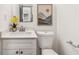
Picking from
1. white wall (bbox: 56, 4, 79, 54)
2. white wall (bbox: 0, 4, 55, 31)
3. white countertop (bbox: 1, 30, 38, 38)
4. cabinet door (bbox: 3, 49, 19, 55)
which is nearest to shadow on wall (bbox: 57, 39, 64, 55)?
white wall (bbox: 56, 4, 79, 54)

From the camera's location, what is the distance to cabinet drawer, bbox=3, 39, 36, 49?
3.97 feet

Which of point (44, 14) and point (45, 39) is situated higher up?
point (44, 14)

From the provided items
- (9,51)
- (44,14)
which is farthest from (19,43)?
(44,14)

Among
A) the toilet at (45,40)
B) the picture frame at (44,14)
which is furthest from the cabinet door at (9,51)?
the picture frame at (44,14)

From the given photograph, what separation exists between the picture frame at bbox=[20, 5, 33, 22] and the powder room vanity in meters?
0.11

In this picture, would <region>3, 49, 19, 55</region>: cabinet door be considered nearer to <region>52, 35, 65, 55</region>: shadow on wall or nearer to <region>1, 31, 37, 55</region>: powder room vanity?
<region>1, 31, 37, 55</region>: powder room vanity

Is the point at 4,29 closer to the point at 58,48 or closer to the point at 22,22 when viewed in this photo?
the point at 22,22

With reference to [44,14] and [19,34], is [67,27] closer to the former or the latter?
[44,14]

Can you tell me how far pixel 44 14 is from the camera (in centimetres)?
120

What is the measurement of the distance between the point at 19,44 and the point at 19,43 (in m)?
0.01

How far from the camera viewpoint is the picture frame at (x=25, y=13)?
118cm

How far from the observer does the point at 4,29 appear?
1.19 metres

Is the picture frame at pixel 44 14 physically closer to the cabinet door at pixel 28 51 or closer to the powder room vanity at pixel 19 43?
the powder room vanity at pixel 19 43
